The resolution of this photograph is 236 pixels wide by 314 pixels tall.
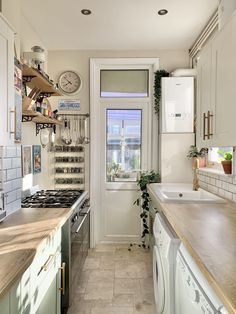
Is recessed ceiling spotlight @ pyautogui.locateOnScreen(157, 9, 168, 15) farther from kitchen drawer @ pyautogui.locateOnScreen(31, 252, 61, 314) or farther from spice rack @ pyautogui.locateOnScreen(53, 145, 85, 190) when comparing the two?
kitchen drawer @ pyautogui.locateOnScreen(31, 252, 61, 314)

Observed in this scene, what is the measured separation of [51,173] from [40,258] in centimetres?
239

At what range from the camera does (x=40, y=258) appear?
1.52 metres

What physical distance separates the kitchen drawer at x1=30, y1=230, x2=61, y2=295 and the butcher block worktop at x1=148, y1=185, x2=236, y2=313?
757 millimetres

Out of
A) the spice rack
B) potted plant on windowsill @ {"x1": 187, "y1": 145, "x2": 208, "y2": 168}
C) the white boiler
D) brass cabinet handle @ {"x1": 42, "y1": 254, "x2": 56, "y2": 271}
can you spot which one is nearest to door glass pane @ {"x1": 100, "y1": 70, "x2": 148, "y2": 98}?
the white boiler

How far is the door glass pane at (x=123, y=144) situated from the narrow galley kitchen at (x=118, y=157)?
0.01 metres

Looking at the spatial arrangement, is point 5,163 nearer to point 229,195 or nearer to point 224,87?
point 224,87

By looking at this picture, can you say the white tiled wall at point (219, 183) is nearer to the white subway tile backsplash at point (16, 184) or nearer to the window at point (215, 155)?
the window at point (215, 155)

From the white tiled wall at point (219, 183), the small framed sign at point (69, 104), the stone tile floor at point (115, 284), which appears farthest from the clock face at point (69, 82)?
the stone tile floor at point (115, 284)

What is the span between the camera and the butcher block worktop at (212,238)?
946mm

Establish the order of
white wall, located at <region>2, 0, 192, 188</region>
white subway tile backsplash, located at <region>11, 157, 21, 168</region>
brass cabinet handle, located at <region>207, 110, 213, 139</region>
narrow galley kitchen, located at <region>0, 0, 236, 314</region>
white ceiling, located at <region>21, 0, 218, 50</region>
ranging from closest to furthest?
narrow galley kitchen, located at <region>0, 0, 236, 314</region> → brass cabinet handle, located at <region>207, 110, 213, 139</region> → white subway tile backsplash, located at <region>11, 157, 21, 168</region> → white ceiling, located at <region>21, 0, 218, 50</region> → white wall, located at <region>2, 0, 192, 188</region>

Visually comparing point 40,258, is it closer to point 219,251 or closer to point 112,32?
point 219,251

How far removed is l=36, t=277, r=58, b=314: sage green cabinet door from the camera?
1564 mm

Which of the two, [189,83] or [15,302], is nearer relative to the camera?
[15,302]

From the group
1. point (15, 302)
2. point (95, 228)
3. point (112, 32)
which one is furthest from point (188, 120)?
point (15, 302)
